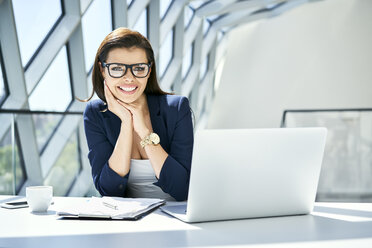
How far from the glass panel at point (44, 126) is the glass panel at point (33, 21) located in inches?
48.9

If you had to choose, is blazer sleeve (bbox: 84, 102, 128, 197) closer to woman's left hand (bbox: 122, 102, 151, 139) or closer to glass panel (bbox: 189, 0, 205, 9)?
woman's left hand (bbox: 122, 102, 151, 139)

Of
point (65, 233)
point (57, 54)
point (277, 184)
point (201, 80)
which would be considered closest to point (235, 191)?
point (277, 184)

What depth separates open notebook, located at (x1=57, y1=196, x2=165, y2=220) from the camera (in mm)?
1337

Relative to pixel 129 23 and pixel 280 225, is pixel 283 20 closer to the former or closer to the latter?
pixel 129 23

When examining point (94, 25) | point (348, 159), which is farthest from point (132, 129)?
point (94, 25)

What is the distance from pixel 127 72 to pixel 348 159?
4.73 m

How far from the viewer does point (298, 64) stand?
9586 millimetres

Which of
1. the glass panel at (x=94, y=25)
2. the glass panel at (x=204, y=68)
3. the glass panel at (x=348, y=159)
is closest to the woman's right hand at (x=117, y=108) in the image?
the glass panel at (x=94, y=25)

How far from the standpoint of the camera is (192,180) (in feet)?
3.95

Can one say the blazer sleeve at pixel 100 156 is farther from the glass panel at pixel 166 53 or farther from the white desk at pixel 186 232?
the glass panel at pixel 166 53

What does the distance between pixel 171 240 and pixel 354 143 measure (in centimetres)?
537

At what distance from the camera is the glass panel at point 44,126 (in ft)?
13.7

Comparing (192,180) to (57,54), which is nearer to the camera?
(192,180)

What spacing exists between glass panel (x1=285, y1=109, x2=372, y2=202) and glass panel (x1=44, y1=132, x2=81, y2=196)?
346cm
